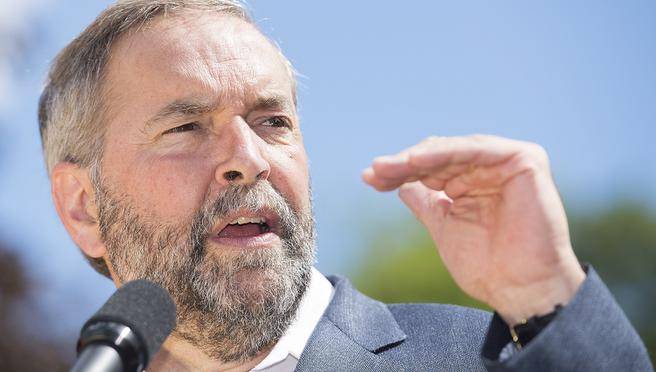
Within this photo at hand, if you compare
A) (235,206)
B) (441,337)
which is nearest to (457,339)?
(441,337)

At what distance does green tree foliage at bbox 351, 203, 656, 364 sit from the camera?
78.7ft

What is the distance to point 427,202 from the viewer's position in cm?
271

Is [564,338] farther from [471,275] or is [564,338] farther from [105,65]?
[105,65]

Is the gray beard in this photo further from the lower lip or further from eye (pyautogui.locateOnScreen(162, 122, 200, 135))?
eye (pyautogui.locateOnScreen(162, 122, 200, 135))

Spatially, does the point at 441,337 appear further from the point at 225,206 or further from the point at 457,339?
the point at 225,206

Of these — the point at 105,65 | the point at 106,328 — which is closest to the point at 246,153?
the point at 105,65

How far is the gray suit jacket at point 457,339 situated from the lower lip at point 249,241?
380mm

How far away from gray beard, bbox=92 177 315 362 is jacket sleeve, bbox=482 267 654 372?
1.19 m

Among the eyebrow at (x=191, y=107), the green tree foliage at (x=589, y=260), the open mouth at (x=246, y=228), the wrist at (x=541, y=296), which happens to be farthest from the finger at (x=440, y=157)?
the green tree foliage at (x=589, y=260)

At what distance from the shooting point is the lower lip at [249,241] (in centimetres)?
338

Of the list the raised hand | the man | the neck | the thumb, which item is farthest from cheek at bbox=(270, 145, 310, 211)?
the raised hand

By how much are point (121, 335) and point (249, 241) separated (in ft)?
4.35

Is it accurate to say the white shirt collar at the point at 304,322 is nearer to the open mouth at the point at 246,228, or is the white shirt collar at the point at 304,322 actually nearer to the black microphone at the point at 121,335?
the open mouth at the point at 246,228

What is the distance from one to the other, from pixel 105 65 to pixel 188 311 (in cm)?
122
